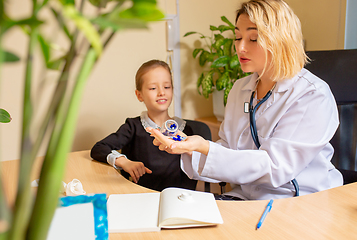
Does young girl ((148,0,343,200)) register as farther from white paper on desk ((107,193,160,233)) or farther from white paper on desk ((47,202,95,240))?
white paper on desk ((47,202,95,240))

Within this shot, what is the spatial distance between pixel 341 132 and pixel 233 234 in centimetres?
100

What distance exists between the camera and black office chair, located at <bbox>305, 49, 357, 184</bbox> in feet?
5.06

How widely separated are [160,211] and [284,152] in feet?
1.81

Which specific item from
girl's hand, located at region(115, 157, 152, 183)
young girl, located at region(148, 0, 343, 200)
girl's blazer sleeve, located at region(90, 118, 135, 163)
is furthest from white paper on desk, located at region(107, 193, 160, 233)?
girl's blazer sleeve, located at region(90, 118, 135, 163)

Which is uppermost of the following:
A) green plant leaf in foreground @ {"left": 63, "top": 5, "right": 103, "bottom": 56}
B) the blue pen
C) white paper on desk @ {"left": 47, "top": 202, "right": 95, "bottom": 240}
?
green plant leaf in foreground @ {"left": 63, "top": 5, "right": 103, "bottom": 56}

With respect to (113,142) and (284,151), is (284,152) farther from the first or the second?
(113,142)

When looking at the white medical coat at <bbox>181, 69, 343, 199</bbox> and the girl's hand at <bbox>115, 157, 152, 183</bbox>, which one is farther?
the girl's hand at <bbox>115, 157, 152, 183</bbox>

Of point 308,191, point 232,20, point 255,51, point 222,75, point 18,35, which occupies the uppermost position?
point 232,20

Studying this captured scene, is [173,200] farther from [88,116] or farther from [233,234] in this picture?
[88,116]

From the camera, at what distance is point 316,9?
2.69m

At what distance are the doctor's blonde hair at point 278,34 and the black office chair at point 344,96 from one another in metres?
0.34

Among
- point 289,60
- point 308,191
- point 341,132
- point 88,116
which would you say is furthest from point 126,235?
point 88,116

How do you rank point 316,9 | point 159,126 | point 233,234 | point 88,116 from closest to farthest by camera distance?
point 233,234 → point 159,126 → point 88,116 → point 316,9

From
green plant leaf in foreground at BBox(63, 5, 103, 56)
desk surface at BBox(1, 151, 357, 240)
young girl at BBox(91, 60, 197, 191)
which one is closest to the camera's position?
green plant leaf in foreground at BBox(63, 5, 103, 56)
